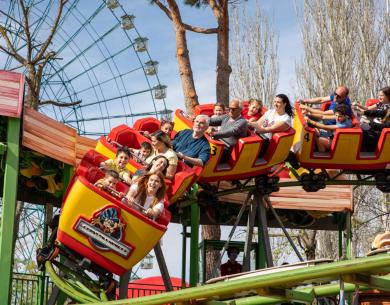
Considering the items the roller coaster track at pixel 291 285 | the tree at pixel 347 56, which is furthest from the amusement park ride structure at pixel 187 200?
the tree at pixel 347 56

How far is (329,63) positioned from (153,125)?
12570 millimetres

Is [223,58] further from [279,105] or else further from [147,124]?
[279,105]

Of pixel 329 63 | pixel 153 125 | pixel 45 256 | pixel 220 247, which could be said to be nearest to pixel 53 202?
pixel 153 125

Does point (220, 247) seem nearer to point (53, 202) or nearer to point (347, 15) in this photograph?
point (53, 202)

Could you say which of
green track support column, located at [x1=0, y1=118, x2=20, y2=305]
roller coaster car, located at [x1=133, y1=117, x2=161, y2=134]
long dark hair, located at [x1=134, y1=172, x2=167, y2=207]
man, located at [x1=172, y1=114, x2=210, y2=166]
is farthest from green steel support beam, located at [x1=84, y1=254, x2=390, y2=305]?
roller coaster car, located at [x1=133, y1=117, x2=161, y2=134]

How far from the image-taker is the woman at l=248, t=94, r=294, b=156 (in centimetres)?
963

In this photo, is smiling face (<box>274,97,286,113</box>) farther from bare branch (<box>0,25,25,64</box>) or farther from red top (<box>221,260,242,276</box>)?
bare branch (<box>0,25,25,64</box>)

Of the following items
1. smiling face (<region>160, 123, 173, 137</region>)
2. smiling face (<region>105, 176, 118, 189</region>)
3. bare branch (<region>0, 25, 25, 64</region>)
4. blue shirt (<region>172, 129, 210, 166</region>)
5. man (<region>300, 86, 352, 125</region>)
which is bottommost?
smiling face (<region>105, 176, 118, 189</region>)

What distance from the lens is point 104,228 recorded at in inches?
288

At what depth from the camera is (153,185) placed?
24.4 feet

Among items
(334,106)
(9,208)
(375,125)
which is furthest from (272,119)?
(9,208)

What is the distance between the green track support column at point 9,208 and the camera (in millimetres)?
7772

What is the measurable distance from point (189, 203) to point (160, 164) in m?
2.86

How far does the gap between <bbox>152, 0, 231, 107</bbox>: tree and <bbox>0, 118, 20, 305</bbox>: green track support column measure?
7.05 meters
